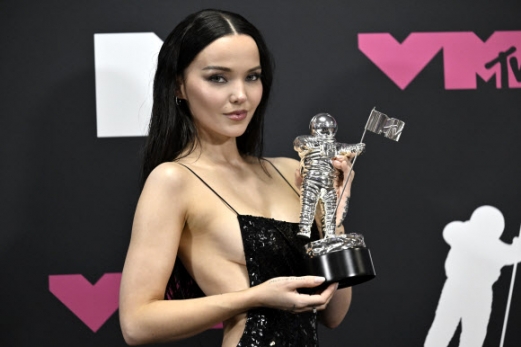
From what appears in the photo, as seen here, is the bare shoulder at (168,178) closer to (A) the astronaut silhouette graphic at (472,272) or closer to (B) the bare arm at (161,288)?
(B) the bare arm at (161,288)

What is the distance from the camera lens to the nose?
186cm

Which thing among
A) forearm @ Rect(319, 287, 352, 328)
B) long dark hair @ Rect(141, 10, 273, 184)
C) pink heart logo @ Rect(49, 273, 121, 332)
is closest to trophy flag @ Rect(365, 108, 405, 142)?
long dark hair @ Rect(141, 10, 273, 184)

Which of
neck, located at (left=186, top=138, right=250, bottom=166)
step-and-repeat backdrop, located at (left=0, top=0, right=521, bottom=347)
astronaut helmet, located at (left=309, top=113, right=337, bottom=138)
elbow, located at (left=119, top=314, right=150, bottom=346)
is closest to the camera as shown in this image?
elbow, located at (left=119, top=314, right=150, bottom=346)

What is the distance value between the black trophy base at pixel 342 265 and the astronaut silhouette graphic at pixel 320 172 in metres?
0.08

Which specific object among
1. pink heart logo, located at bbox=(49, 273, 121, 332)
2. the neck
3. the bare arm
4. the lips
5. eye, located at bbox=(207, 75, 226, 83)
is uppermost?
eye, located at bbox=(207, 75, 226, 83)

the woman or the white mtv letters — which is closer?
the woman

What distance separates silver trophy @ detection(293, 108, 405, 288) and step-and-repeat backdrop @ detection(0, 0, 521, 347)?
0.67 m

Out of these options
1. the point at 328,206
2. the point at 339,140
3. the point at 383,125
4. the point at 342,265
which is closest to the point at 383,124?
the point at 383,125

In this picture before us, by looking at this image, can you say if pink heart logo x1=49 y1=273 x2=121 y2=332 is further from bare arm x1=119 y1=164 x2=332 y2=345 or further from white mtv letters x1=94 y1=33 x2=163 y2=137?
bare arm x1=119 y1=164 x2=332 y2=345

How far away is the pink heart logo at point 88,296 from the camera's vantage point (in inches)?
98.2

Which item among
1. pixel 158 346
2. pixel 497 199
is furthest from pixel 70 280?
pixel 497 199

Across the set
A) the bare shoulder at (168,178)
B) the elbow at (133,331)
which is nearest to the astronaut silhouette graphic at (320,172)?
the bare shoulder at (168,178)

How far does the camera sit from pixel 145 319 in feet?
5.71

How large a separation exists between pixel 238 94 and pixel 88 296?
99 centimetres
